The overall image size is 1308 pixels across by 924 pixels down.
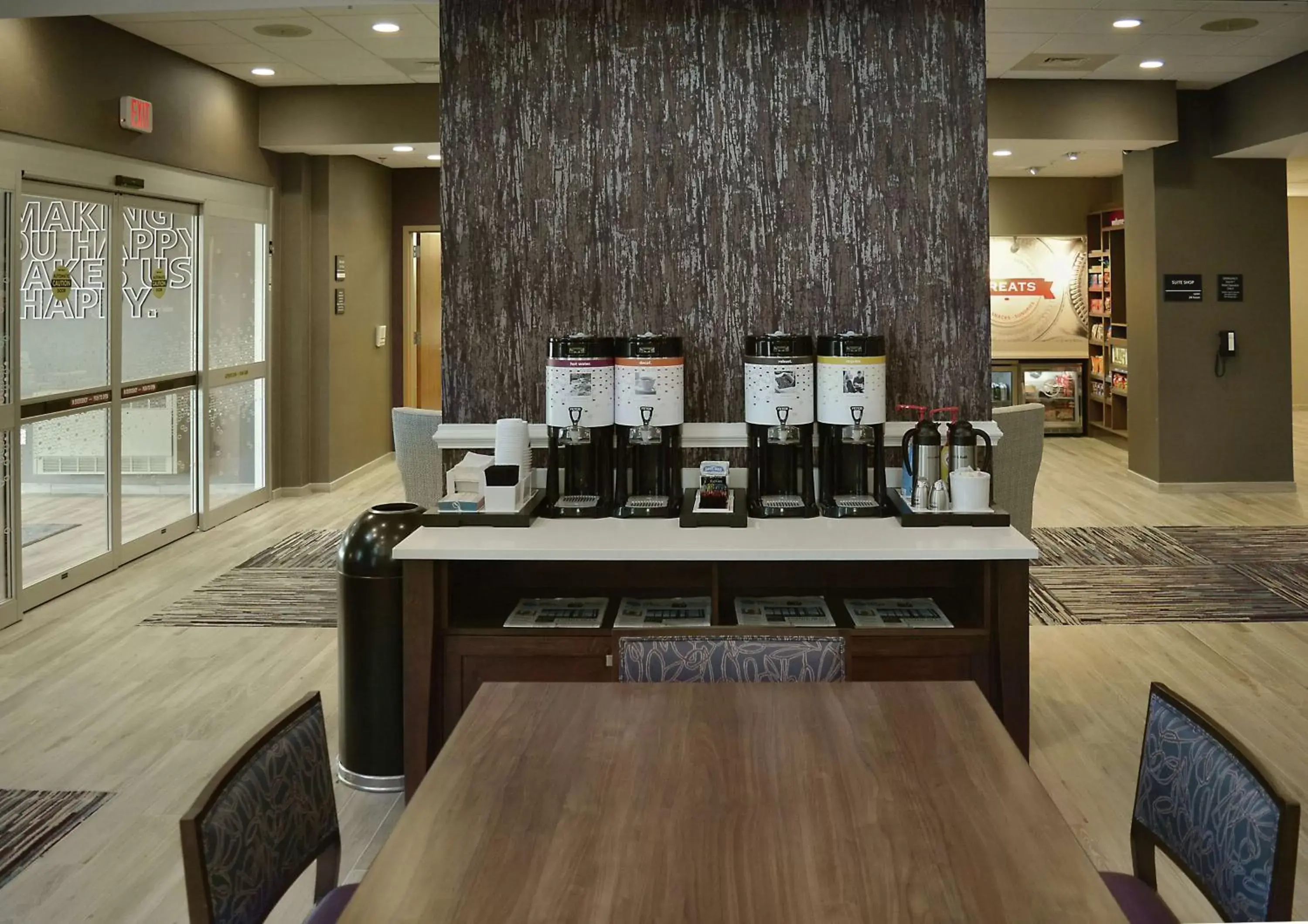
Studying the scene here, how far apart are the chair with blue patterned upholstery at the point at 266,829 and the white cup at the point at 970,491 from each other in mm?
1890

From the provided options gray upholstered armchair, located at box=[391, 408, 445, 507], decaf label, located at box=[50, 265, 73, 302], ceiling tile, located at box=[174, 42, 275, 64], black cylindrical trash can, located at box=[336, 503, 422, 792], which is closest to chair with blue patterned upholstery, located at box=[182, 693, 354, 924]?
black cylindrical trash can, located at box=[336, 503, 422, 792]

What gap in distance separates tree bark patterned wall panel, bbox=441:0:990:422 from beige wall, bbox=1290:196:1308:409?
472 inches

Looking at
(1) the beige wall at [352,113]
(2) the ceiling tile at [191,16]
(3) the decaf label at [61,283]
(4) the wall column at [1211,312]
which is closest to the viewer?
(3) the decaf label at [61,283]

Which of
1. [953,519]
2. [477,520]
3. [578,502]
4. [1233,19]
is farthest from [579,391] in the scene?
[1233,19]

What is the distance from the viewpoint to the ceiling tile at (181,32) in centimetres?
586

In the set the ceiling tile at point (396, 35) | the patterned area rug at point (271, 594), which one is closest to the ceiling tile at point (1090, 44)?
the ceiling tile at point (396, 35)

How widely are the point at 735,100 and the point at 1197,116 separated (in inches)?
232

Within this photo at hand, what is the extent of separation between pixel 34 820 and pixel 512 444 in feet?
5.39

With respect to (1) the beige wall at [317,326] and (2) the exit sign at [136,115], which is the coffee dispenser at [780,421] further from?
(1) the beige wall at [317,326]

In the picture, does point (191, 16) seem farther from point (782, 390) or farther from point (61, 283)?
point (782, 390)

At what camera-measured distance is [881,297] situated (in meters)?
3.53

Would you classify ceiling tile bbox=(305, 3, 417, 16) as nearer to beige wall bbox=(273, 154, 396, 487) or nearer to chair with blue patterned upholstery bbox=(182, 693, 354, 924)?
beige wall bbox=(273, 154, 396, 487)

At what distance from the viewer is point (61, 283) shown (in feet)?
17.9

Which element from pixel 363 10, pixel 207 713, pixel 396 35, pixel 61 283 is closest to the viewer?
pixel 207 713
